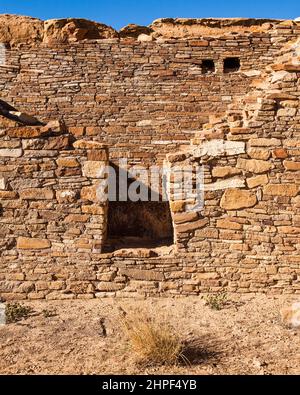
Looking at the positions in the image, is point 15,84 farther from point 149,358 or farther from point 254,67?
point 149,358

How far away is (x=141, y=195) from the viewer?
7.61 m

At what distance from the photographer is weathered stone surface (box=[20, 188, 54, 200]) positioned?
559cm

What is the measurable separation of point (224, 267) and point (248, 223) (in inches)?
26.8

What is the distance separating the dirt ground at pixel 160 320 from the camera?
3854 millimetres

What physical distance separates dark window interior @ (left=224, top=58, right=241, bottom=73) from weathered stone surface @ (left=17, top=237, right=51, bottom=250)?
18.2ft

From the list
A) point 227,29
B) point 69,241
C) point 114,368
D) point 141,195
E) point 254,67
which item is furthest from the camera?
→ point 227,29

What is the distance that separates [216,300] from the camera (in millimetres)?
5367

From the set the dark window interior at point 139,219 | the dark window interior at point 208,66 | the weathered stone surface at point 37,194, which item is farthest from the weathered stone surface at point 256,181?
the dark window interior at point 208,66

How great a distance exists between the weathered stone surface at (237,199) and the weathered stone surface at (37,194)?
2327mm

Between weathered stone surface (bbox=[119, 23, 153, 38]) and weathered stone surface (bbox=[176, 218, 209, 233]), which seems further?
weathered stone surface (bbox=[119, 23, 153, 38])

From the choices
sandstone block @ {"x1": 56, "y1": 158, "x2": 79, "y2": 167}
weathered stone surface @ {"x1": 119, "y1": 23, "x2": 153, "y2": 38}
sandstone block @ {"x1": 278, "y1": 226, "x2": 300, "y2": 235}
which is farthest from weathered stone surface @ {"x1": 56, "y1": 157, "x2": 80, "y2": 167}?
weathered stone surface @ {"x1": 119, "y1": 23, "x2": 153, "y2": 38}

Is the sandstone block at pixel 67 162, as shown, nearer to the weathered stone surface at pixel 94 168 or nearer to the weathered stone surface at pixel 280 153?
the weathered stone surface at pixel 94 168

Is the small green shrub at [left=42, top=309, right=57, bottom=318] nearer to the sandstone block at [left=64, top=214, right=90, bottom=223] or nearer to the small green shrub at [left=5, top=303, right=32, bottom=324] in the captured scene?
the small green shrub at [left=5, top=303, right=32, bottom=324]

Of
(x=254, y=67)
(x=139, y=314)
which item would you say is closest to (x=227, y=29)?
(x=254, y=67)
